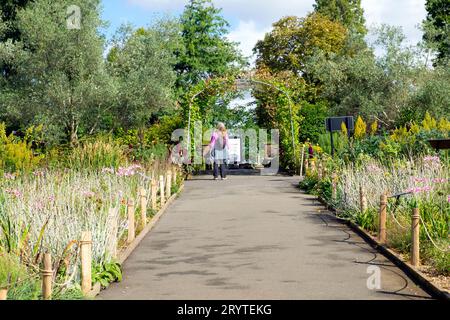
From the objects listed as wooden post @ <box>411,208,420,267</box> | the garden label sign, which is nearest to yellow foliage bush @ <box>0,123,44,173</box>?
wooden post @ <box>411,208,420,267</box>

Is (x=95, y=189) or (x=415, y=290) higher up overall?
(x=95, y=189)

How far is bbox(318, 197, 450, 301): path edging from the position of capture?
7.79 meters

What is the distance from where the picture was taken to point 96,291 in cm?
802

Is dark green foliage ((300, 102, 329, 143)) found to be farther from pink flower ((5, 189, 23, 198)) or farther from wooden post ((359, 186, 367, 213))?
pink flower ((5, 189, 23, 198))

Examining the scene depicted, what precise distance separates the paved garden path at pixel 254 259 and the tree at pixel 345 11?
47067 millimetres

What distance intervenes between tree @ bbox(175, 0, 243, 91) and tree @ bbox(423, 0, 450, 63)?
15.1m

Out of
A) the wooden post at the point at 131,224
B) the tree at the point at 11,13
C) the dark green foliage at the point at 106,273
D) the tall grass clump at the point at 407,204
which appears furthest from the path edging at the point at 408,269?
the tree at the point at 11,13

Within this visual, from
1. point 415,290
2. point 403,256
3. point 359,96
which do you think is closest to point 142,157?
point 403,256

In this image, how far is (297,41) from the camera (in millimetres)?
57688

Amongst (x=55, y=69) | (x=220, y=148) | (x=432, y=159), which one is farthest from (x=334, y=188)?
(x=55, y=69)

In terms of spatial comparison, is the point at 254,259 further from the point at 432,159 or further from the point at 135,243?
the point at 432,159

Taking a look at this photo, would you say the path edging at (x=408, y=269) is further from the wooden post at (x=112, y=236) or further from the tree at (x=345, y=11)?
the tree at (x=345, y=11)

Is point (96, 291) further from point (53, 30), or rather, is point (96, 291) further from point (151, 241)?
point (53, 30)
